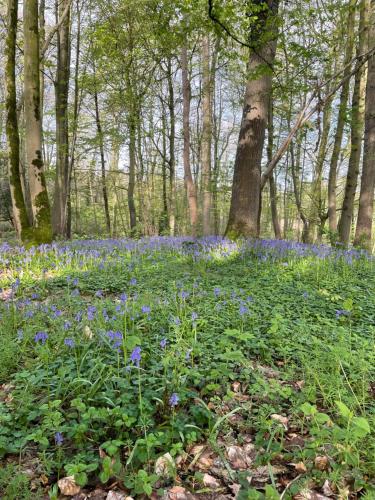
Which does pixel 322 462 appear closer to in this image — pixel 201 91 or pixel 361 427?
pixel 361 427

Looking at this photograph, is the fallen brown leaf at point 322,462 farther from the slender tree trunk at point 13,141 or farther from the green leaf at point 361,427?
the slender tree trunk at point 13,141

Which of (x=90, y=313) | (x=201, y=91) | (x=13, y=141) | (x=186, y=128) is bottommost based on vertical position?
(x=90, y=313)

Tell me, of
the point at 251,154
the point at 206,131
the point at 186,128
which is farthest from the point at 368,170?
the point at 206,131

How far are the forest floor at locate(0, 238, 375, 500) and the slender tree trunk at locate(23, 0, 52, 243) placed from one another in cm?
386

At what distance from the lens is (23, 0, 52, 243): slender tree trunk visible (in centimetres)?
668

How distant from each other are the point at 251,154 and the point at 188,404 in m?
5.88

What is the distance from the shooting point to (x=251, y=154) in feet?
22.7

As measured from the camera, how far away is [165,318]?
3123 millimetres

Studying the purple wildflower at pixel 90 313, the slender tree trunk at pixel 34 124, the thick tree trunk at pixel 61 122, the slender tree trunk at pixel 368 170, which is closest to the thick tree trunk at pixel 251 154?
the slender tree trunk at pixel 368 170

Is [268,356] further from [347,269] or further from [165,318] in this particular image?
[347,269]

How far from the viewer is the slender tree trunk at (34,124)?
6680mm

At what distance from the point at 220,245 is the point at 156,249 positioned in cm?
160

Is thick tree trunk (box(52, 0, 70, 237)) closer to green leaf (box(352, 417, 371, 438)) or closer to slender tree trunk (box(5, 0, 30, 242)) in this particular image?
slender tree trunk (box(5, 0, 30, 242))

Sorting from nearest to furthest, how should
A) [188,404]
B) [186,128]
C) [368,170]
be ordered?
[188,404] < [368,170] < [186,128]
